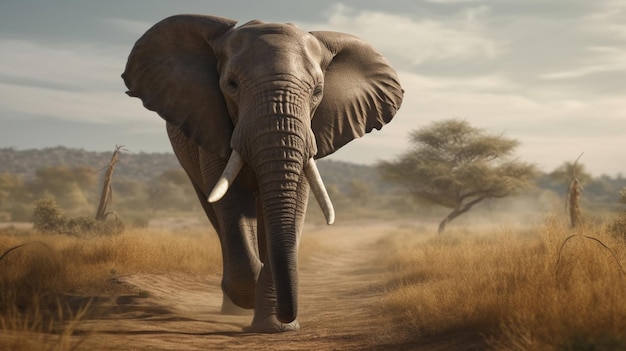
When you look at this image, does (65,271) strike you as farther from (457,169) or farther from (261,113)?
(457,169)

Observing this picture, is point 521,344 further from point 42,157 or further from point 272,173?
point 42,157

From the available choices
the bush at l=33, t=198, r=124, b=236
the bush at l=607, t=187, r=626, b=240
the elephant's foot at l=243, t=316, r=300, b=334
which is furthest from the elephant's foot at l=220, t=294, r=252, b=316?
the bush at l=33, t=198, r=124, b=236

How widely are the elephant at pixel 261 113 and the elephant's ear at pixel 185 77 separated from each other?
1 cm

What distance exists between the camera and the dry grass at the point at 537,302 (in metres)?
5.30

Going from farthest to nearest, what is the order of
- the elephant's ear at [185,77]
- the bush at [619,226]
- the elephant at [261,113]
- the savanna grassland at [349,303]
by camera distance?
1. the bush at [619,226]
2. the elephant's ear at [185,77]
3. the elephant at [261,113]
4. the savanna grassland at [349,303]

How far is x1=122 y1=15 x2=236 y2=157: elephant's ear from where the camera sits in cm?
745

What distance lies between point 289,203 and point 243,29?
1.92m

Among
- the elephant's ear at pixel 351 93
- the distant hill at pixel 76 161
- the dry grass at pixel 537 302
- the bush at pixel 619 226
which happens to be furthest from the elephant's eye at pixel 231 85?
the distant hill at pixel 76 161

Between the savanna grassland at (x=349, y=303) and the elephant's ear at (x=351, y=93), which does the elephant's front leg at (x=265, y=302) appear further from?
the elephant's ear at (x=351, y=93)

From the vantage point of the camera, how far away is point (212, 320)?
902cm

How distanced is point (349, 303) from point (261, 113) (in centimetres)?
492

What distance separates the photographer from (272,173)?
6.65 m

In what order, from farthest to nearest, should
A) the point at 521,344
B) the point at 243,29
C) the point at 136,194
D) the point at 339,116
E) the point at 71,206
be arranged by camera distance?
1. the point at 136,194
2. the point at 71,206
3. the point at 339,116
4. the point at 243,29
5. the point at 521,344

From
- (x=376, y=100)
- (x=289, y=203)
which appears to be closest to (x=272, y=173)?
(x=289, y=203)
